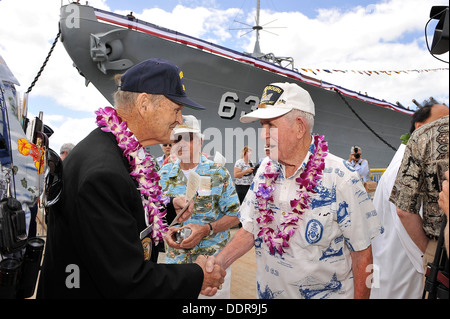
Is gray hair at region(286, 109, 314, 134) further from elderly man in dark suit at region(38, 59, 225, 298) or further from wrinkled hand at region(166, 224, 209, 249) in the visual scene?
wrinkled hand at region(166, 224, 209, 249)

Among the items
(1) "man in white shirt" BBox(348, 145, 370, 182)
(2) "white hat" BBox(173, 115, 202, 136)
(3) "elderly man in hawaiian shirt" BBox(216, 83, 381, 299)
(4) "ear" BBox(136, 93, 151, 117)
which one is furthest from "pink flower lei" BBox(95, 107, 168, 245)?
(1) "man in white shirt" BBox(348, 145, 370, 182)

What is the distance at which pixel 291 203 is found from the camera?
2043 millimetres

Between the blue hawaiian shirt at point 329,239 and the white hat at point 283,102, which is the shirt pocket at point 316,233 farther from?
the white hat at point 283,102

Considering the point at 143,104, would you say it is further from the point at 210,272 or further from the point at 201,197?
the point at 201,197

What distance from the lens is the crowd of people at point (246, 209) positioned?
1.43 meters

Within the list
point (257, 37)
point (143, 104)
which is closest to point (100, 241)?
point (143, 104)

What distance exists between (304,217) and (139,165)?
100 centimetres

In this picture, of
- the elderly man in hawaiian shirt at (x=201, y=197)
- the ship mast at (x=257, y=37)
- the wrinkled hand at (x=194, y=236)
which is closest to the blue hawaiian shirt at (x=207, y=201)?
the elderly man in hawaiian shirt at (x=201, y=197)

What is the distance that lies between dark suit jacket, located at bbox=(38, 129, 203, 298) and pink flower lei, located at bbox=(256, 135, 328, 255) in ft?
1.94

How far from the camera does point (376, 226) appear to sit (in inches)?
75.6

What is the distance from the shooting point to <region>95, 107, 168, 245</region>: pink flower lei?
1747 millimetres

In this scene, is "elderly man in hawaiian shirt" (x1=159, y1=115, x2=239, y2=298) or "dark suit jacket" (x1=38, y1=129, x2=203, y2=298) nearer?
"dark suit jacket" (x1=38, y1=129, x2=203, y2=298)
